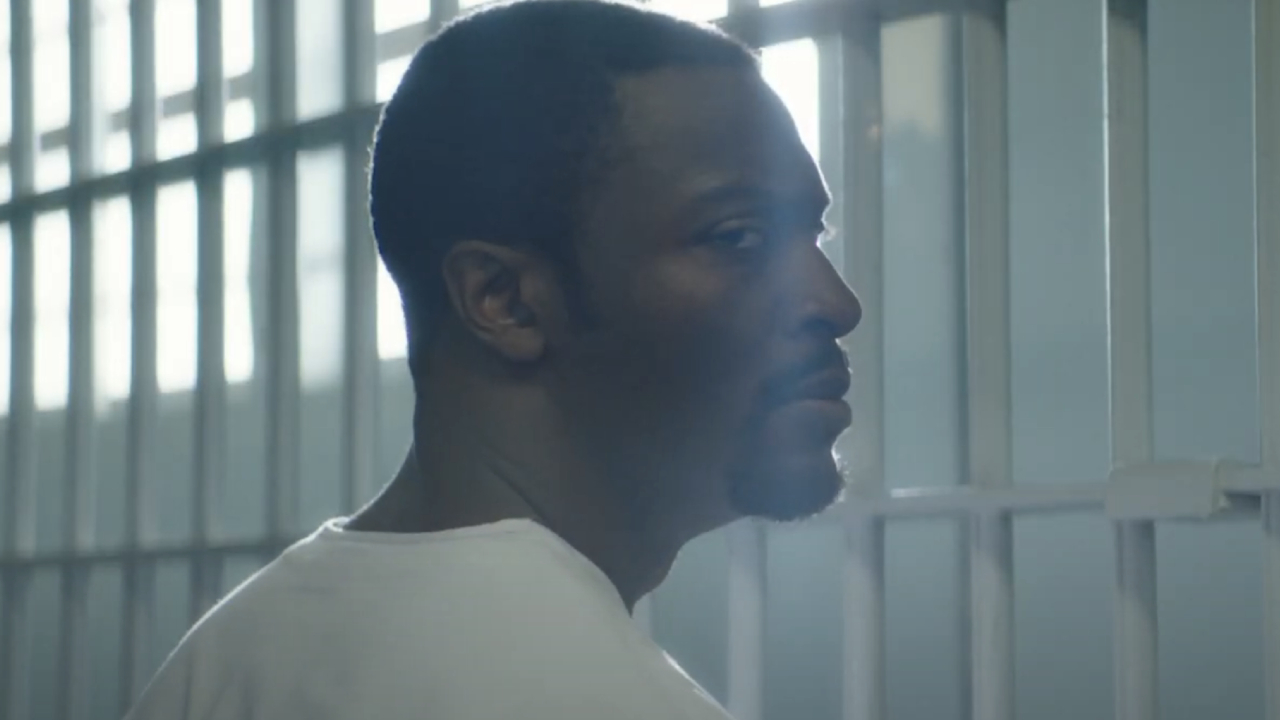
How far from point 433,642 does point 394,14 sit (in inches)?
68.3

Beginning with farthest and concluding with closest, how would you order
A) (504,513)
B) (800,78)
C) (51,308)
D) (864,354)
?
(51,308) < (800,78) < (864,354) < (504,513)

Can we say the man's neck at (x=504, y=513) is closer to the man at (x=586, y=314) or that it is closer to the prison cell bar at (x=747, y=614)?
the man at (x=586, y=314)

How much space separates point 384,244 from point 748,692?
1.00 m

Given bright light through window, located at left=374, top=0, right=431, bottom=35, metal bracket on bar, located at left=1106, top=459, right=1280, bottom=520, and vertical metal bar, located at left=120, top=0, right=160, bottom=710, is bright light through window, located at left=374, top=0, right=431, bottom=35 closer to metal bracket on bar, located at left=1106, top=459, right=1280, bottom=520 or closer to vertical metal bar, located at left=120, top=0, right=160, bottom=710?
vertical metal bar, located at left=120, top=0, right=160, bottom=710

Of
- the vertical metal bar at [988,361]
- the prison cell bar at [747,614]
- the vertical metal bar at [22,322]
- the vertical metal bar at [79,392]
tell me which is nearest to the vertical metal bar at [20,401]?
the vertical metal bar at [22,322]

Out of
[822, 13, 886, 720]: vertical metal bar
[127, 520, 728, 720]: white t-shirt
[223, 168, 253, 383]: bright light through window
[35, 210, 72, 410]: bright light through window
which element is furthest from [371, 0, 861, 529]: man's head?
[35, 210, 72, 410]: bright light through window

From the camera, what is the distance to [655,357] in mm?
1074

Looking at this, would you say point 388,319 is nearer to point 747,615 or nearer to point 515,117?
point 747,615

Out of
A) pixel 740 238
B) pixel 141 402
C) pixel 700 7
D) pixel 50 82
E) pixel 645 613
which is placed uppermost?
pixel 50 82

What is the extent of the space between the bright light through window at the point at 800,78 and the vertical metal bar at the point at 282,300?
0.86 metres

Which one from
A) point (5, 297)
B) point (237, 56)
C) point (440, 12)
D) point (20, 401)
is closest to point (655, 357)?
point (440, 12)

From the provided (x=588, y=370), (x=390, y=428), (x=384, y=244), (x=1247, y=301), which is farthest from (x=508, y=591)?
(x=390, y=428)

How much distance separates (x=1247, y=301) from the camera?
8.04ft

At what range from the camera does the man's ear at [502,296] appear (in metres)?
1.05
